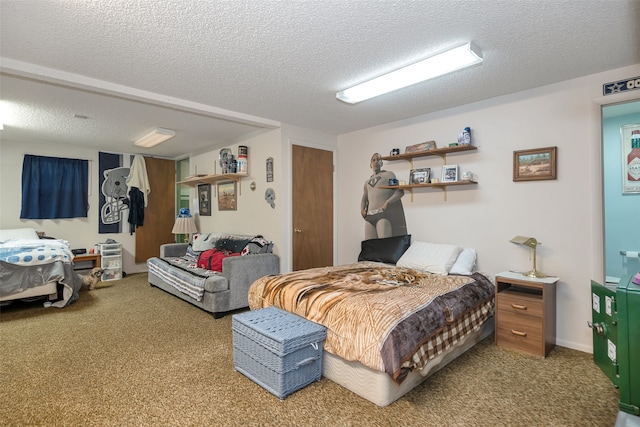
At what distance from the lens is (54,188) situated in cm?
545

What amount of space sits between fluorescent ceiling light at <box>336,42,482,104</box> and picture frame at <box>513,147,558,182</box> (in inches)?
49.0

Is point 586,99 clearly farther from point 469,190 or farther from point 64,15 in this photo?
point 64,15

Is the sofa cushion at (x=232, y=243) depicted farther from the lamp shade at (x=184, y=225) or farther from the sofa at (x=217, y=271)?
the lamp shade at (x=184, y=225)

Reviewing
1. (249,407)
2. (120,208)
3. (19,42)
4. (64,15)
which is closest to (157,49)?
(64,15)

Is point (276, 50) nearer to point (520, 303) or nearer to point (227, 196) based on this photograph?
point (520, 303)

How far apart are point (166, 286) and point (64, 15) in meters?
3.60

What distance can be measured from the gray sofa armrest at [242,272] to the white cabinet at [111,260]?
3.11m

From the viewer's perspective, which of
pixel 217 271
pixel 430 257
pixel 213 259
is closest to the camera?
pixel 430 257

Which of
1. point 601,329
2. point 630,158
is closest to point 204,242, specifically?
point 601,329

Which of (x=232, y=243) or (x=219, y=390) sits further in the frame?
(x=232, y=243)

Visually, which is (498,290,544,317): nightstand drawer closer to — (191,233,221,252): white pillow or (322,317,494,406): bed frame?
(322,317,494,406): bed frame

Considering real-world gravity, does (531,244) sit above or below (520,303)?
above

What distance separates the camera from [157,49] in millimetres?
2342

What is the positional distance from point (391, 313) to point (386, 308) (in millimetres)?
58
